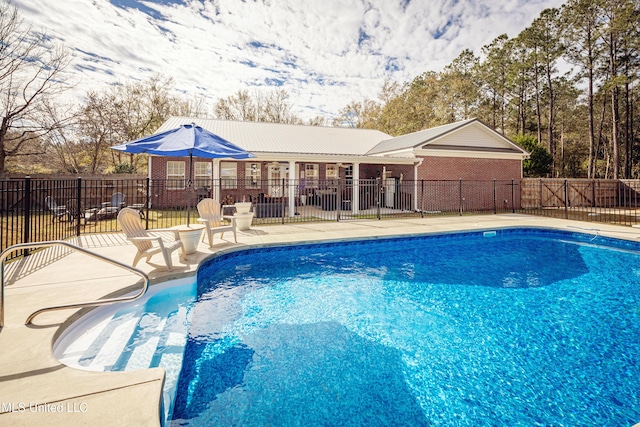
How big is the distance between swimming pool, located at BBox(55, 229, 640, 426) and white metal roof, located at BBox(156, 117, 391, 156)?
12181 mm

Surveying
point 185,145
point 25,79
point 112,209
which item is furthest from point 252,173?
point 25,79

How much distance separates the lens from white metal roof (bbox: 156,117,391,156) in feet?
59.3

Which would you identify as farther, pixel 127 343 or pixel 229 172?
pixel 229 172

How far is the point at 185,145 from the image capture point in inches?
296

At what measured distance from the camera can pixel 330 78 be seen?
2839 cm

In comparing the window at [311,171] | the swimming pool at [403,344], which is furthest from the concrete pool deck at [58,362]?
the window at [311,171]

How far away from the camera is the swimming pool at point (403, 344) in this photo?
110 inches

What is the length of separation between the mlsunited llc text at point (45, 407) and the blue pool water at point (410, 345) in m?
0.82

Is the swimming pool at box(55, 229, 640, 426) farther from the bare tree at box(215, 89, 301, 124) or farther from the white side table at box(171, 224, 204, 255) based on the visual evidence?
the bare tree at box(215, 89, 301, 124)

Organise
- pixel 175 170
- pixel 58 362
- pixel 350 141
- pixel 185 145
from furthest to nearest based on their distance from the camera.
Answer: pixel 350 141 < pixel 175 170 < pixel 185 145 < pixel 58 362

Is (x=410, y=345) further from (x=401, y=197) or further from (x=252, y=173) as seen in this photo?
(x=252, y=173)

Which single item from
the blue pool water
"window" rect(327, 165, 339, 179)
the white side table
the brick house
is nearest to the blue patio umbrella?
the white side table

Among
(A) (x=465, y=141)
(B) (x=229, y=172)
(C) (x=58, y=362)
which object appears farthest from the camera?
(B) (x=229, y=172)

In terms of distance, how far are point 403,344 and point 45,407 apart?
3.46 metres
